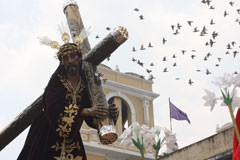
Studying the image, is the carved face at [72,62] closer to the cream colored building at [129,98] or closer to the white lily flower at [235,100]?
the white lily flower at [235,100]

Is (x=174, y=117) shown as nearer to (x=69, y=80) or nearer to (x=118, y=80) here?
(x=118, y=80)

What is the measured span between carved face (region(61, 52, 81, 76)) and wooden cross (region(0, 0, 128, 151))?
0.08 m

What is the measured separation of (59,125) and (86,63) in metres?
0.49

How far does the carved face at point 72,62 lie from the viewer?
173 inches

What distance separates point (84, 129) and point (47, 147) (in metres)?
15.4

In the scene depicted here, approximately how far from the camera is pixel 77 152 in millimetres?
4301

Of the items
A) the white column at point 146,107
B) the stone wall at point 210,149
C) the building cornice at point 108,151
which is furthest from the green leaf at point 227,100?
the white column at point 146,107

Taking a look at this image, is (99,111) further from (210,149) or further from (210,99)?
(210,149)

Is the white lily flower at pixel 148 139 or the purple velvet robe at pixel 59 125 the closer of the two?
the purple velvet robe at pixel 59 125

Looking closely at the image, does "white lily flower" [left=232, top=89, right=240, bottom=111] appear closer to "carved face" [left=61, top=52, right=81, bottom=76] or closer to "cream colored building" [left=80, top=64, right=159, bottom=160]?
"carved face" [left=61, top=52, right=81, bottom=76]

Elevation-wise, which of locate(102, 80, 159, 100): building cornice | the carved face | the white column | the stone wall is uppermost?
locate(102, 80, 159, 100): building cornice

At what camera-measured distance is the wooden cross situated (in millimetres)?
4324

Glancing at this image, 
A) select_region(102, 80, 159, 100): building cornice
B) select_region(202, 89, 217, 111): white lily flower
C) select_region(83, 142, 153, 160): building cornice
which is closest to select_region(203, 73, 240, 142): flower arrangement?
select_region(202, 89, 217, 111): white lily flower

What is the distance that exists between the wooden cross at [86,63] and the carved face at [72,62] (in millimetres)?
82
